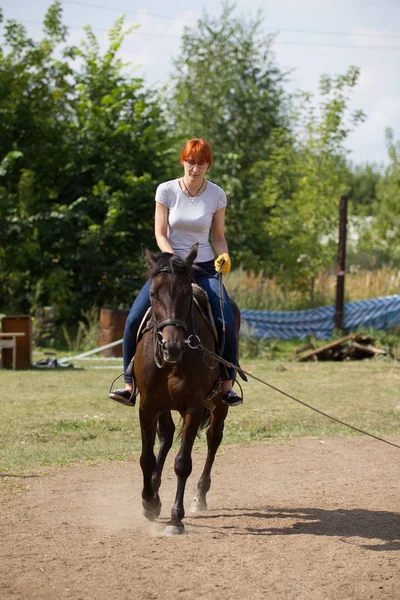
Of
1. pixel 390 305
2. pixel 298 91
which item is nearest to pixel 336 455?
pixel 390 305

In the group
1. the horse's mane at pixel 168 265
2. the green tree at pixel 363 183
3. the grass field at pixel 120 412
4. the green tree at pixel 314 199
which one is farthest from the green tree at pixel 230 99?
the green tree at pixel 363 183

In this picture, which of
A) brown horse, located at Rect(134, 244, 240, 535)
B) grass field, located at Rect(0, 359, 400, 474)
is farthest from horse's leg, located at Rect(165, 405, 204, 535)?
grass field, located at Rect(0, 359, 400, 474)

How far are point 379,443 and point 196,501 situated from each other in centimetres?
386

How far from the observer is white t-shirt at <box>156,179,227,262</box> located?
6805mm

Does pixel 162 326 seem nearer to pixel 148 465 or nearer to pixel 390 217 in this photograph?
pixel 148 465

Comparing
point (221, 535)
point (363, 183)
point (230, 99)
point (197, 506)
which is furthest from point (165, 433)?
point (363, 183)

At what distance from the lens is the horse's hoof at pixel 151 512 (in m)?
6.70

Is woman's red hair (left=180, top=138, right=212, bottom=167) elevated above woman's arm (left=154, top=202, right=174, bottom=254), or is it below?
above

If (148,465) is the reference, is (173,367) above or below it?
above

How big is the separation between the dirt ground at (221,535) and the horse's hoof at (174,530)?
78 millimetres

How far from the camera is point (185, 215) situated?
680 cm

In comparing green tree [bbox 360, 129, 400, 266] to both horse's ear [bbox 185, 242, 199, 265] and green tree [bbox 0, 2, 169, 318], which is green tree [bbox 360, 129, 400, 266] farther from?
horse's ear [bbox 185, 242, 199, 265]

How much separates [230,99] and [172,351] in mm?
27261

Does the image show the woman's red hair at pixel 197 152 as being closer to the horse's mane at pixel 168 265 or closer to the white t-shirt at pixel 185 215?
the white t-shirt at pixel 185 215
